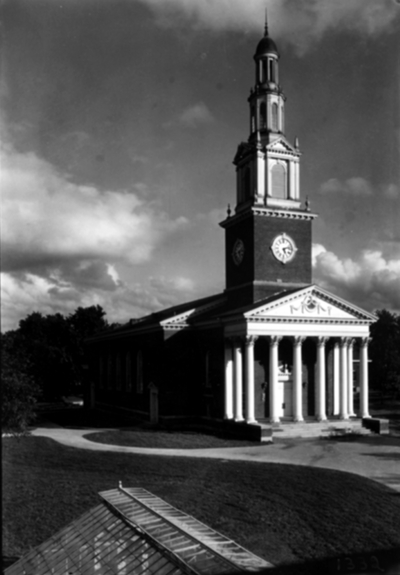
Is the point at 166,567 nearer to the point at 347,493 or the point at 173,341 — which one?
the point at 347,493

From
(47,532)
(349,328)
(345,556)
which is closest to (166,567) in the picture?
(345,556)

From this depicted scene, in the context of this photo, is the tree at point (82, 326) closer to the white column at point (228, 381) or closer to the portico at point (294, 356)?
the portico at point (294, 356)

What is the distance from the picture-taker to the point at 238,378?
2712 cm

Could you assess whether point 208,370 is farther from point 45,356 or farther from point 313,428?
point 45,356

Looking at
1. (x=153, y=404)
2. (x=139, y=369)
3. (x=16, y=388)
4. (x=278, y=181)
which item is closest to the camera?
(x=16, y=388)

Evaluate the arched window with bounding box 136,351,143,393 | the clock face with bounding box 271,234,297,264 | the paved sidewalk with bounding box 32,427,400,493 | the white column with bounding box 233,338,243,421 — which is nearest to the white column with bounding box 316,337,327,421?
the paved sidewalk with bounding box 32,427,400,493

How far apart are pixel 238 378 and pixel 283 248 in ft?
22.4

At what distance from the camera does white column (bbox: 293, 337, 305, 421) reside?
25.3 meters

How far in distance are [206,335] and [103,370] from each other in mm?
11851

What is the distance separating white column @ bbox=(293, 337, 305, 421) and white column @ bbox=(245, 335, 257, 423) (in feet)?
6.40

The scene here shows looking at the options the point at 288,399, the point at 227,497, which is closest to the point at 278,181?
the point at 288,399

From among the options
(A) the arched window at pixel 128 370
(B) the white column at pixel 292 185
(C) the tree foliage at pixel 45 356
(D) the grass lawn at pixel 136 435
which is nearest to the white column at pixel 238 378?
(D) the grass lawn at pixel 136 435

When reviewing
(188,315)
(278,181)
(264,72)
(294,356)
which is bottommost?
(294,356)

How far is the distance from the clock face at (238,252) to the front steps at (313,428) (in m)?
7.22
